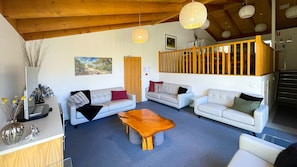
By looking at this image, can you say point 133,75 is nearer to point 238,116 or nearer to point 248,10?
point 238,116

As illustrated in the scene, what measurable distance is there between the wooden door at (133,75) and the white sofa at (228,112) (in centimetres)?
256

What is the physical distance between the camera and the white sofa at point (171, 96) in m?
4.65

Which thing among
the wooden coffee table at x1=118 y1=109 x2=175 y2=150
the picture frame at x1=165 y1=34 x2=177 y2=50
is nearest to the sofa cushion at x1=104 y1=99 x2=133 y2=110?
the wooden coffee table at x1=118 y1=109 x2=175 y2=150

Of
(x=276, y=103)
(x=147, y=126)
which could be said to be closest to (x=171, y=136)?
(x=147, y=126)

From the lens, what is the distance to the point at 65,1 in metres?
2.25

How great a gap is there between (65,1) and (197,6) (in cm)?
204

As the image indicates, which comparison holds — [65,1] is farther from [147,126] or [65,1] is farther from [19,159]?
[147,126]

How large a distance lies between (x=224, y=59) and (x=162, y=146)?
10.1ft

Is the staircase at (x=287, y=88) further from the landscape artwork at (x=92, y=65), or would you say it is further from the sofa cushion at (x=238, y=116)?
the landscape artwork at (x=92, y=65)

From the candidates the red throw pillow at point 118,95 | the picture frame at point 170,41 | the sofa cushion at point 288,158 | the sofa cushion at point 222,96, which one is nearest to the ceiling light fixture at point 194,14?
the sofa cushion at point 288,158

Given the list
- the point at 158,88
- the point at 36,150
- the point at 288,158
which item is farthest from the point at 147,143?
the point at 158,88

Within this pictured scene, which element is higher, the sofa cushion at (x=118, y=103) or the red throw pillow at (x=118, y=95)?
the red throw pillow at (x=118, y=95)

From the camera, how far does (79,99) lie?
3.86 m

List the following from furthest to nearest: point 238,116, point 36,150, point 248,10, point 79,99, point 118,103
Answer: point 118,103
point 248,10
point 79,99
point 238,116
point 36,150
